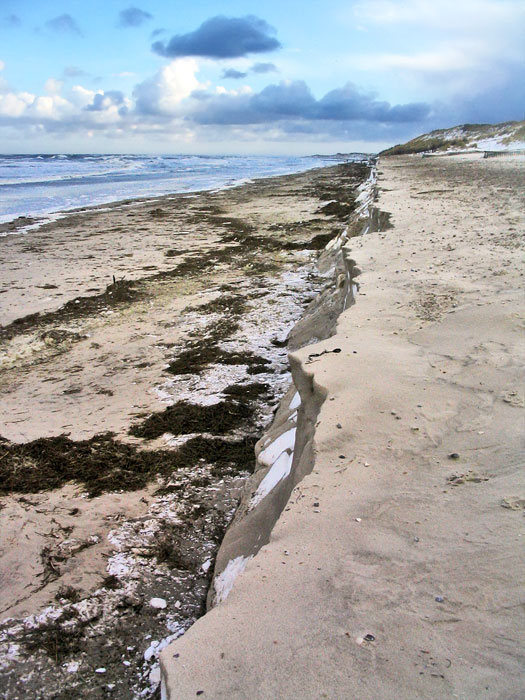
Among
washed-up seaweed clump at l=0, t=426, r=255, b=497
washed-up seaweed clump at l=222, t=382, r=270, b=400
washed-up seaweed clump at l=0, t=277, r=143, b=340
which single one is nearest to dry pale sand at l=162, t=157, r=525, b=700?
washed-up seaweed clump at l=0, t=426, r=255, b=497

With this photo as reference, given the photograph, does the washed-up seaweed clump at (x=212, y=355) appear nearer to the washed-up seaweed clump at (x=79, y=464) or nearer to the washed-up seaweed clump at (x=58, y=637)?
the washed-up seaweed clump at (x=79, y=464)

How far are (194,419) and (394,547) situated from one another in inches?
133

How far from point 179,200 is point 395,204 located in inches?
652

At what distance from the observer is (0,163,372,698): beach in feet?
9.50

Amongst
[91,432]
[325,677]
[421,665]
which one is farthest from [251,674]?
[91,432]

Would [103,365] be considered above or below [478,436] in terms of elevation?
below

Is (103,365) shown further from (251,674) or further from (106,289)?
(251,674)

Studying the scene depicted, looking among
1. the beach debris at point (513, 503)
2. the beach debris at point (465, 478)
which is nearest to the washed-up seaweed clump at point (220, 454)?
the beach debris at point (465, 478)

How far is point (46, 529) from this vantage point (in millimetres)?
3654

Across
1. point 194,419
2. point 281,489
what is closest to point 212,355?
point 194,419

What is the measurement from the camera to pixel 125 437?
4875 millimetres

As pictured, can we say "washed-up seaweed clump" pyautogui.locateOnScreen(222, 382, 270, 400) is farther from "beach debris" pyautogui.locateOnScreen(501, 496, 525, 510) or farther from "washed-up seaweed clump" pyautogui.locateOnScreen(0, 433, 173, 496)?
"beach debris" pyautogui.locateOnScreen(501, 496, 525, 510)

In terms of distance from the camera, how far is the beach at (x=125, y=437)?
290 centimetres

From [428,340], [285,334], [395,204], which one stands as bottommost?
[285,334]
